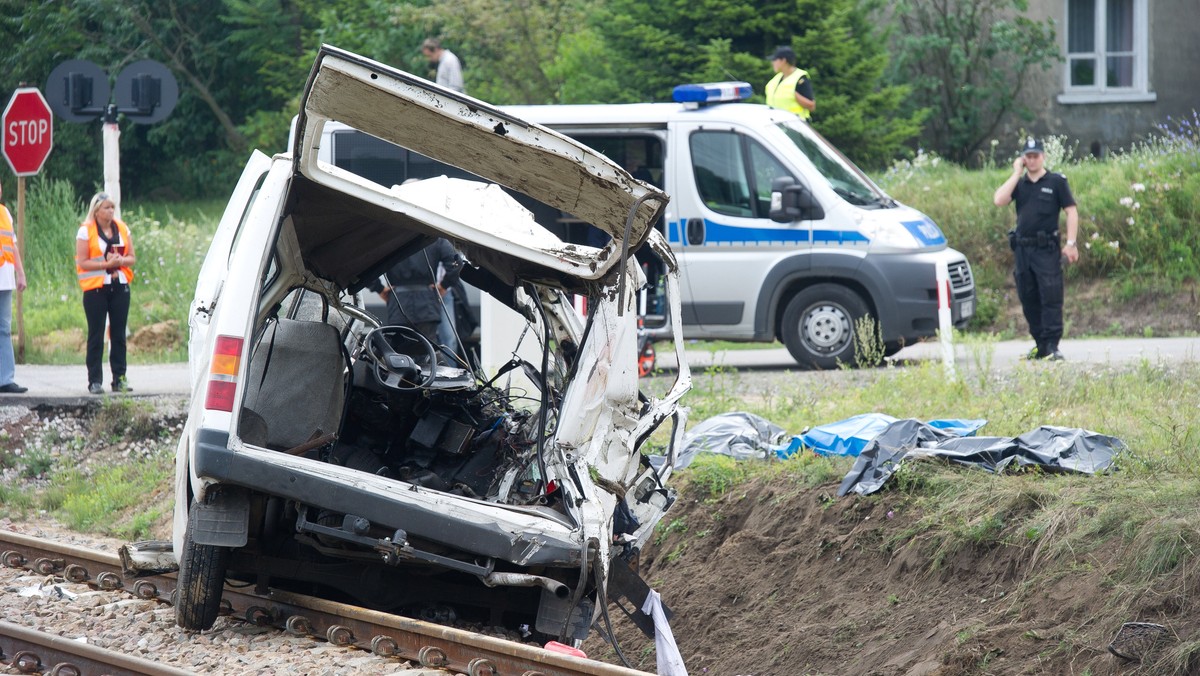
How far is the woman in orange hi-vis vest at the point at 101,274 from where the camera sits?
11.6 metres

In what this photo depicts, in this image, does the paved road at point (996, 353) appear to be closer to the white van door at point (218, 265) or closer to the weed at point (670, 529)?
the weed at point (670, 529)

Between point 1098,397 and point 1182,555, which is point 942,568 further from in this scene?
point 1098,397

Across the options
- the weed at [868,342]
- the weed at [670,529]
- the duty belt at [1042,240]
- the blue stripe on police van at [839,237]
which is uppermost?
the blue stripe on police van at [839,237]

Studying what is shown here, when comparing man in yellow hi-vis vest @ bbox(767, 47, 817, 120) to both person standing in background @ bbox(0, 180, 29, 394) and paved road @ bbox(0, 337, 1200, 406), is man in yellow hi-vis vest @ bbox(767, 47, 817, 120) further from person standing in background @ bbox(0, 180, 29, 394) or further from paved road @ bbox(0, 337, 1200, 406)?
person standing in background @ bbox(0, 180, 29, 394)

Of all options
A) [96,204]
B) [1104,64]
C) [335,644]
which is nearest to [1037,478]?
[335,644]

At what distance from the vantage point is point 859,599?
22.8 ft

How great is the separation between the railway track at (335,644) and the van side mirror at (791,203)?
687cm

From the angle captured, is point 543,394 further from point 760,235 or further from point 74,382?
point 74,382

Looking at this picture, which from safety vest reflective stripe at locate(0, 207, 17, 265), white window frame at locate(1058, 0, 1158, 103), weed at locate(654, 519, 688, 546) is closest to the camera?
weed at locate(654, 519, 688, 546)

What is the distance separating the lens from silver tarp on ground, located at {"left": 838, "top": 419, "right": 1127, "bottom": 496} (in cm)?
712

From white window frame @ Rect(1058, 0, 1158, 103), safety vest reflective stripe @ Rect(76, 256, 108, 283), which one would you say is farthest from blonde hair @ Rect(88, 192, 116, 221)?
white window frame @ Rect(1058, 0, 1158, 103)

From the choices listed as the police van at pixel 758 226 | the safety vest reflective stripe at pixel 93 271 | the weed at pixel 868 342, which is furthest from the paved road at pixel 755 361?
the safety vest reflective stripe at pixel 93 271

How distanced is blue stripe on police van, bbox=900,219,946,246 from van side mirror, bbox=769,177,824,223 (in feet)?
2.74

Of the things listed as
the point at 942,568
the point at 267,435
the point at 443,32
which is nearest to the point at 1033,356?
the point at 942,568
